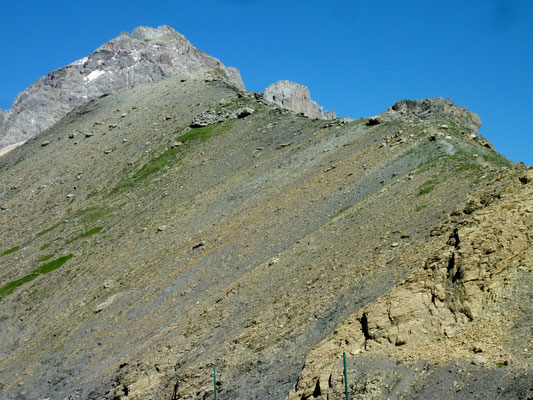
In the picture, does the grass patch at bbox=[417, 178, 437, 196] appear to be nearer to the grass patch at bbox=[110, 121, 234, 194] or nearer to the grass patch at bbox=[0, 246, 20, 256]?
the grass patch at bbox=[110, 121, 234, 194]

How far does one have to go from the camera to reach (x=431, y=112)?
55656 millimetres

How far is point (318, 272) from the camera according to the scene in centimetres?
3234

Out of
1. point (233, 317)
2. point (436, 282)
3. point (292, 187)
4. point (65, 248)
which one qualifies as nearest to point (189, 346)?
point (233, 317)

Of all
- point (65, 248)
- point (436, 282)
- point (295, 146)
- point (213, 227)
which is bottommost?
point (436, 282)

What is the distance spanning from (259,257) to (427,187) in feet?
40.7

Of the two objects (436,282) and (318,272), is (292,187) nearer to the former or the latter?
(318,272)

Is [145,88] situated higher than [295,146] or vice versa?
[145,88]

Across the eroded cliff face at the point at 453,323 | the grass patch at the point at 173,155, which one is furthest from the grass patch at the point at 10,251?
the eroded cliff face at the point at 453,323

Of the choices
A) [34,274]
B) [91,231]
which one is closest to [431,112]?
[91,231]

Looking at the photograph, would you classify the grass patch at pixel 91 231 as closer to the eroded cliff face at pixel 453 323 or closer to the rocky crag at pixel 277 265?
the rocky crag at pixel 277 265

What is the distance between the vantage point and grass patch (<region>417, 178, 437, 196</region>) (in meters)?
36.0

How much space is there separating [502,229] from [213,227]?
1140 inches

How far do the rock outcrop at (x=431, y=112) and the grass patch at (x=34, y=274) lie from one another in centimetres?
3613

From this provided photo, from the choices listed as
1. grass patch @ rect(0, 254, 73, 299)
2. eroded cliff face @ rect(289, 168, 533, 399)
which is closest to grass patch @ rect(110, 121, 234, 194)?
grass patch @ rect(0, 254, 73, 299)
